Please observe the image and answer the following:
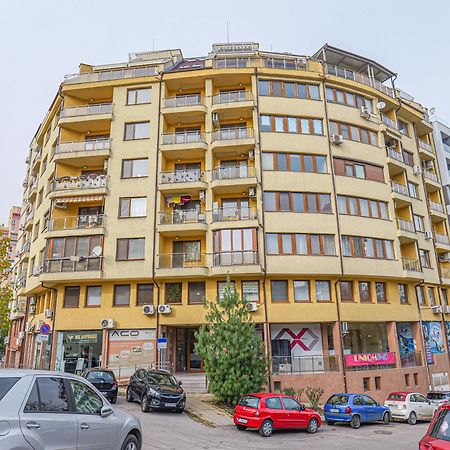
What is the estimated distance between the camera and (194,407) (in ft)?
61.0

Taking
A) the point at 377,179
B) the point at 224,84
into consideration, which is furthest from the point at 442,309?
the point at 224,84

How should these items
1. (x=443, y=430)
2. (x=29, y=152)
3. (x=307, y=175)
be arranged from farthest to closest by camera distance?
(x=29, y=152), (x=307, y=175), (x=443, y=430)

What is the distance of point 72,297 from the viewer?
26.7m

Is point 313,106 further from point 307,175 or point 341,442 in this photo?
point 341,442

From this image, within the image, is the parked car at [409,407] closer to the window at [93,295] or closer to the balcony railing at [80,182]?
the window at [93,295]

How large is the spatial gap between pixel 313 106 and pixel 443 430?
26.3 m

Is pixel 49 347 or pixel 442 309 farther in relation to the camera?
pixel 442 309

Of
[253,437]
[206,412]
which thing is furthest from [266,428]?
[206,412]

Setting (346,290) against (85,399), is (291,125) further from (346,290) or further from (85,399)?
(85,399)

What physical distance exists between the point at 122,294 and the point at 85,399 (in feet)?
68.4

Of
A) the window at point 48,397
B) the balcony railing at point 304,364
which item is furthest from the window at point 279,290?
the window at point 48,397

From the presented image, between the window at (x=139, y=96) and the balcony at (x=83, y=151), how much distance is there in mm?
3699

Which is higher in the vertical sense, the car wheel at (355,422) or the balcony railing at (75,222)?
the balcony railing at (75,222)

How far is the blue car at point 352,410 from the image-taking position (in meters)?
17.5
